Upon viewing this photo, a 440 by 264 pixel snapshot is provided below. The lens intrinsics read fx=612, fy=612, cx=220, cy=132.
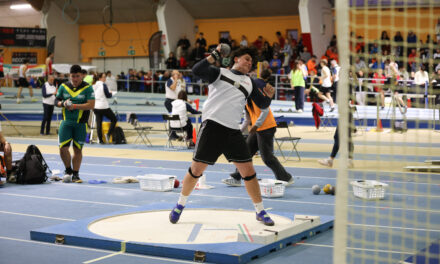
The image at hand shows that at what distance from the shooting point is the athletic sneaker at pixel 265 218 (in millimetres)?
6629

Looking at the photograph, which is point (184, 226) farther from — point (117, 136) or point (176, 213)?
point (117, 136)

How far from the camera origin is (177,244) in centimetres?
590

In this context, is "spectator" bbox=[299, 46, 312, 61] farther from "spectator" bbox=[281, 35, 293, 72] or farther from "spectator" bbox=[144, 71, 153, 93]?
"spectator" bbox=[144, 71, 153, 93]

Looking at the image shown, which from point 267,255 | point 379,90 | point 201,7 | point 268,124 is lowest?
point 267,255

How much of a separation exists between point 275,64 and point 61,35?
16526mm

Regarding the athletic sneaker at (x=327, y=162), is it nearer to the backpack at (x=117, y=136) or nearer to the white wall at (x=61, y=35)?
the backpack at (x=117, y=136)

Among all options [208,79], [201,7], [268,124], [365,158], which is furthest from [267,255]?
[201,7]

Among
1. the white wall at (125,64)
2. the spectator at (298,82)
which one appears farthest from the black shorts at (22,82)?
the spectator at (298,82)

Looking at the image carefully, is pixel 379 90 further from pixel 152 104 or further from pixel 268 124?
pixel 268 124

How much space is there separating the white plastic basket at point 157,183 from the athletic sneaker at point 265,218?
3117mm

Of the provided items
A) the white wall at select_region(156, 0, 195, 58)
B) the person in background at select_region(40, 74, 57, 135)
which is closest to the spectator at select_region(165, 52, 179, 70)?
the white wall at select_region(156, 0, 195, 58)

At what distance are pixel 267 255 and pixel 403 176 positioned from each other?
571cm

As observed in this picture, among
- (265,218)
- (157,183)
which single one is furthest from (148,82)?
(265,218)

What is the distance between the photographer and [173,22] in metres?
34.7
